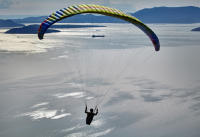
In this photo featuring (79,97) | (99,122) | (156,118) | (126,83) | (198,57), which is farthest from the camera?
(198,57)

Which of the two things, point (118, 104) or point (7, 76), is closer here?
point (118, 104)

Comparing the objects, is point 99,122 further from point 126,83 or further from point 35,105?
point 126,83

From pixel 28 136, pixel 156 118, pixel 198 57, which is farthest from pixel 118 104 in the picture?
pixel 198 57

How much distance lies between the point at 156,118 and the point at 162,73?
49619 millimetres

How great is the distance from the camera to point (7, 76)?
79.9 meters

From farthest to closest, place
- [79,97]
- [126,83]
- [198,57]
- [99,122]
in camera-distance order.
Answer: [198,57] → [126,83] → [79,97] → [99,122]

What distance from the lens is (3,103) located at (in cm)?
5216

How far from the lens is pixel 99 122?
42500 millimetres

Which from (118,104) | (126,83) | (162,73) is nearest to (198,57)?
(162,73)

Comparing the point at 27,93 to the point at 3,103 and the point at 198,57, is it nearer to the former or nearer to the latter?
the point at 3,103

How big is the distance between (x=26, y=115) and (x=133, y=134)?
18.7 meters

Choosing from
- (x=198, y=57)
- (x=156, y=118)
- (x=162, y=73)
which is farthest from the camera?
(x=198, y=57)

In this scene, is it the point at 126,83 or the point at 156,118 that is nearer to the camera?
the point at 156,118

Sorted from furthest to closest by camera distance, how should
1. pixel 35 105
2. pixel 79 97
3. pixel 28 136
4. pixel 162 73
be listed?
1. pixel 162 73
2. pixel 79 97
3. pixel 35 105
4. pixel 28 136
